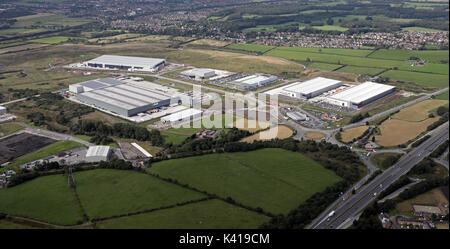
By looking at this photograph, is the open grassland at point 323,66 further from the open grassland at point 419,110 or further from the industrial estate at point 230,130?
the open grassland at point 419,110

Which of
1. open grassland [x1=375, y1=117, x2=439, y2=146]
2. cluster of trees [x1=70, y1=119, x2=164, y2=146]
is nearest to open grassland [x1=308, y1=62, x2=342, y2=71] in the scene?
open grassland [x1=375, y1=117, x2=439, y2=146]

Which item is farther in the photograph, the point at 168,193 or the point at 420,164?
the point at 420,164

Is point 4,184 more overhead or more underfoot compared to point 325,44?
more underfoot

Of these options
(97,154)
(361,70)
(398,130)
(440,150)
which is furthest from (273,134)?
(361,70)

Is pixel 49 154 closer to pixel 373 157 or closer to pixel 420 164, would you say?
pixel 373 157

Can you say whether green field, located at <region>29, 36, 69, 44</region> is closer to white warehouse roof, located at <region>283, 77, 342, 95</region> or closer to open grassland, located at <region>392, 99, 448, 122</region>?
white warehouse roof, located at <region>283, 77, 342, 95</region>

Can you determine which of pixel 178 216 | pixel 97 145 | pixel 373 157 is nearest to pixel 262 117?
pixel 373 157

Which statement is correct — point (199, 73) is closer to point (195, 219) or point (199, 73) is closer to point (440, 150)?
point (440, 150)
